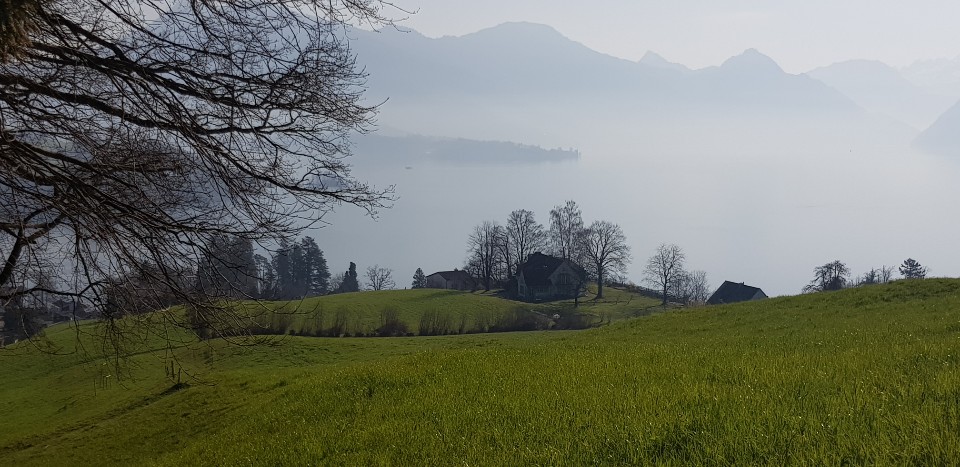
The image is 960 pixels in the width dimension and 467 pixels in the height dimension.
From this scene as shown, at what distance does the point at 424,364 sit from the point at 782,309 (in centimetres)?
2289

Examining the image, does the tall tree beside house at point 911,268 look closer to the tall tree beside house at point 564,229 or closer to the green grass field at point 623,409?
the tall tree beside house at point 564,229

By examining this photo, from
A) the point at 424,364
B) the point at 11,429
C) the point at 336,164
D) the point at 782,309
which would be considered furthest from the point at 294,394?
the point at 782,309

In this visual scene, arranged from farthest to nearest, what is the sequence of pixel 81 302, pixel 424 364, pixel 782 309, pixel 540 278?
pixel 540 278
pixel 782 309
pixel 424 364
pixel 81 302

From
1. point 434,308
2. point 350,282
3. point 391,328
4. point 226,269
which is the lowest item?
point 391,328

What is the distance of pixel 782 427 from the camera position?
491 centimetres

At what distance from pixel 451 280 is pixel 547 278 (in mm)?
33065

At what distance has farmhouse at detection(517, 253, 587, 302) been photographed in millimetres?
100562

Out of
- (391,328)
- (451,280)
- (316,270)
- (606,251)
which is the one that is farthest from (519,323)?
(316,270)

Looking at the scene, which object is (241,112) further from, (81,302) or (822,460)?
(822,460)

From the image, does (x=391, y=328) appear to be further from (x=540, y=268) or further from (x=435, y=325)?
(x=540, y=268)

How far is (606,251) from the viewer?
9762 centimetres

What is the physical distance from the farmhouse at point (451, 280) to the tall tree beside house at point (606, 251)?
2679cm

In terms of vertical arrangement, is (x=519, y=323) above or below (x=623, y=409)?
below

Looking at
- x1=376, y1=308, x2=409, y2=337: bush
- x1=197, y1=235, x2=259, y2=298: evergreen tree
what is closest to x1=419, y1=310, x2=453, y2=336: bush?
x1=376, y1=308, x2=409, y2=337: bush
